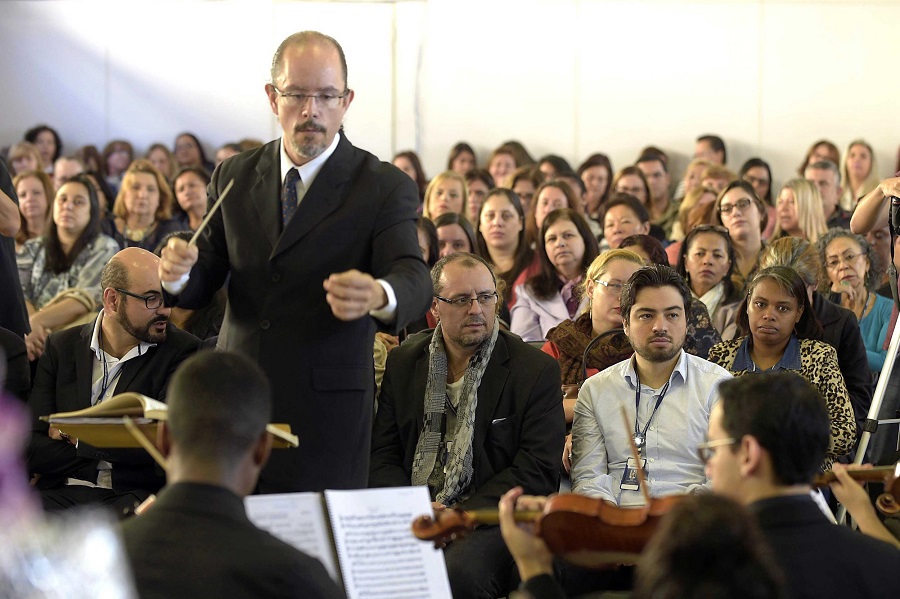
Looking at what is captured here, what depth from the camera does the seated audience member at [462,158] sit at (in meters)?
9.05

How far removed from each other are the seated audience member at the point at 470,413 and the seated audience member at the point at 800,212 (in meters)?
2.84

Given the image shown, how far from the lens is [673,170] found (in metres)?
9.30

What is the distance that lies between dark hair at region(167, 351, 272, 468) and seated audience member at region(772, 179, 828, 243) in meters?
4.70

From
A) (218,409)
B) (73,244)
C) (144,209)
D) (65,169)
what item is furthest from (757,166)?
(218,409)

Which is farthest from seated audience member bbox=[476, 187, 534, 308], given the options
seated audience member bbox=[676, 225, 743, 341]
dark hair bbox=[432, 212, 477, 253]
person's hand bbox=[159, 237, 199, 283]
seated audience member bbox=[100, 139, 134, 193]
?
seated audience member bbox=[100, 139, 134, 193]

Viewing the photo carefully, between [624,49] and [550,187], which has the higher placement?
[624,49]

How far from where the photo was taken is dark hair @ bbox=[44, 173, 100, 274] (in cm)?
614

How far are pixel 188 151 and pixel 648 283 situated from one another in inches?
253

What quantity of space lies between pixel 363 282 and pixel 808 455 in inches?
33.9

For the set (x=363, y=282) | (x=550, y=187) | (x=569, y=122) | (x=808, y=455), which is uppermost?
(x=569, y=122)

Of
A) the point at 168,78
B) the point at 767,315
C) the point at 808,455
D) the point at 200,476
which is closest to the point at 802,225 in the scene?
the point at 767,315

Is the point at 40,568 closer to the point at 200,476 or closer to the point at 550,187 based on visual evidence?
the point at 200,476

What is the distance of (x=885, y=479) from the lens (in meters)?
2.60

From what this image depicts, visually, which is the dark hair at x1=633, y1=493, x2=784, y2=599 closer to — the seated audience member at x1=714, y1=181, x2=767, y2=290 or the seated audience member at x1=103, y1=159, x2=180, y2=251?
the seated audience member at x1=714, y1=181, x2=767, y2=290
